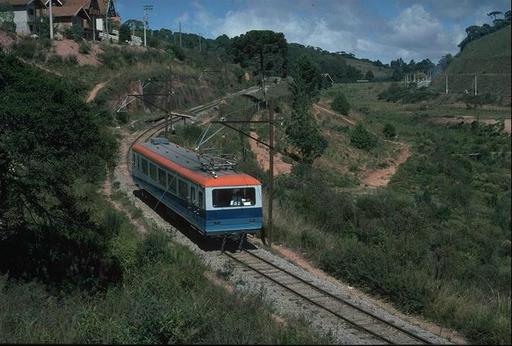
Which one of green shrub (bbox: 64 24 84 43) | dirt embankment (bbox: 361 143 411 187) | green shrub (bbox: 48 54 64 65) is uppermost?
green shrub (bbox: 64 24 84 43)

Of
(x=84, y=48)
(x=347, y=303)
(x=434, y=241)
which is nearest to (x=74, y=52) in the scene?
(x=84, y=48)

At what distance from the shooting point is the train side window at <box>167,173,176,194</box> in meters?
22.2

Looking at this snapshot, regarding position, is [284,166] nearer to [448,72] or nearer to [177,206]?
[177,206]

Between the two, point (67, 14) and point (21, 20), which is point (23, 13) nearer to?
point (21, 20)

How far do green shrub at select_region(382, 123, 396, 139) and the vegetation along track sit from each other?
1577 inches

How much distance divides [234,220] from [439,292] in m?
7.67

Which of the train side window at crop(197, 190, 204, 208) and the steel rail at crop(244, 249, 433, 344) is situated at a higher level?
the train side window at crop(197, 190, 204, 208)

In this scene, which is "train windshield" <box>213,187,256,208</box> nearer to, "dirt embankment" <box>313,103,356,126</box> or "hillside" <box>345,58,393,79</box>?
"hillside" <box>345,58,393,79</box>

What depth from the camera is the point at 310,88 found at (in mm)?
49062

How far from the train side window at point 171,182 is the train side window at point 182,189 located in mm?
620

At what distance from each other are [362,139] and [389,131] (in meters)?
A: 5.37

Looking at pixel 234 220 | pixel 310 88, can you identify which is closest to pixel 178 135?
pixel 310 88

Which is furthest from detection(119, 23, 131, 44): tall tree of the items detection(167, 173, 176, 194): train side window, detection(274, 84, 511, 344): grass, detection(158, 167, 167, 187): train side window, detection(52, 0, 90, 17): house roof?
detection(167, 173, 176, 194): train side window

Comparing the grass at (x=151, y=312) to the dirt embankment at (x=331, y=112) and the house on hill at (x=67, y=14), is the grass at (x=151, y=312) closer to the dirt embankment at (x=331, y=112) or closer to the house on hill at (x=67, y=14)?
the dirt embankment at (x=331, y=112)
